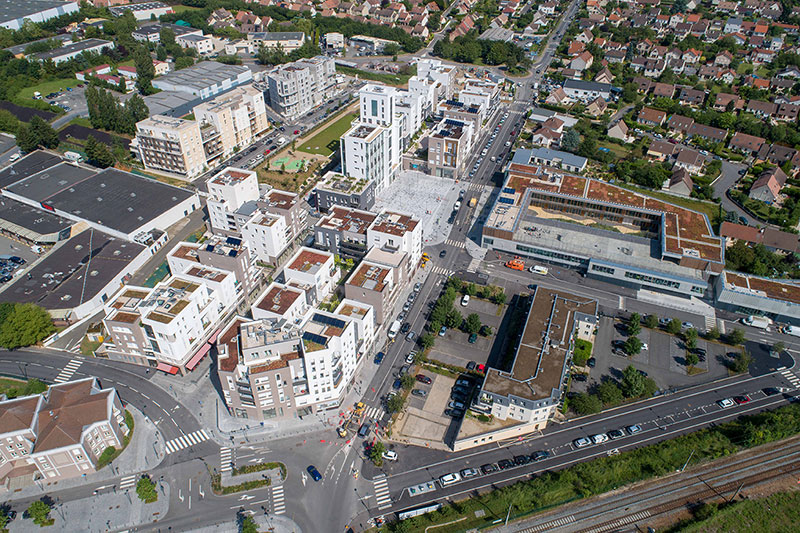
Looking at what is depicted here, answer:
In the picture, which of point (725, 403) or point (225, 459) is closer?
point (225, 459)

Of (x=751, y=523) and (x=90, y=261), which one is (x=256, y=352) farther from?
(x=751, y=523)

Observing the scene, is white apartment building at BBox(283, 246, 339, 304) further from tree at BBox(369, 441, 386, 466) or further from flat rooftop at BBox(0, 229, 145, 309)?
flat rooftop at BBox(0, 229, 145, 309)

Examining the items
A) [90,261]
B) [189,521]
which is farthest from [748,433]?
[90,261]

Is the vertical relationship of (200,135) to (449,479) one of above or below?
above

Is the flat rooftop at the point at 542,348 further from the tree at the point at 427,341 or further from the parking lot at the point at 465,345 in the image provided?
the tree at the point at 427,341

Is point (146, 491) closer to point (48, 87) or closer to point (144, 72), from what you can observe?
point (144, 72)

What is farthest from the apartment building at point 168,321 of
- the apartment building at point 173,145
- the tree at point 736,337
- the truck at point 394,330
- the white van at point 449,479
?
the tree at point 736,337

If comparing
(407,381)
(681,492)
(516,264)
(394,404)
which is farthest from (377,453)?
(516,264)
